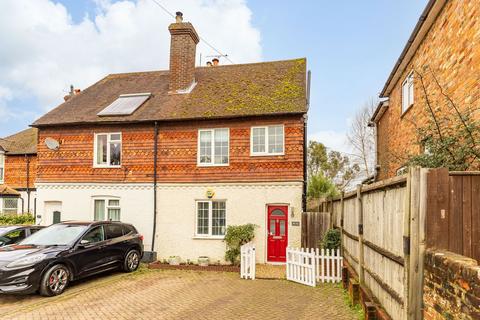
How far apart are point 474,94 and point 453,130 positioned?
0.72 meters

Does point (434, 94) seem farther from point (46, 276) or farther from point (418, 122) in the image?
point (46, 276)

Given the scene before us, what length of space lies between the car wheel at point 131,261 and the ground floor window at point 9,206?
Answer: 17.0 meters

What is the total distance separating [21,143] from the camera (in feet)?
88.4

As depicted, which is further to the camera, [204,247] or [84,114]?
[84,114]

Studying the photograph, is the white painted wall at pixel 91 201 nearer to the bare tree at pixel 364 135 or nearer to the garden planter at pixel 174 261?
the garden planter at pixel 174 261

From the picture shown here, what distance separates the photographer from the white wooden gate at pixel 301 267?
10273 mm

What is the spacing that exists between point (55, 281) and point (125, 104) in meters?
8.85

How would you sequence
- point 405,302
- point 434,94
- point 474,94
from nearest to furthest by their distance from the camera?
point 405,302 → point 474,94 → point 434,94

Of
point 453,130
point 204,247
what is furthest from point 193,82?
point 453,130

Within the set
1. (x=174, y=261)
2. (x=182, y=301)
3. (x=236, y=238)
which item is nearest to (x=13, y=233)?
(x=174, y=261)

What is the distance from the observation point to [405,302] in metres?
4.35

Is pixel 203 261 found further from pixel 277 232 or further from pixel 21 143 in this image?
pixel 21 143

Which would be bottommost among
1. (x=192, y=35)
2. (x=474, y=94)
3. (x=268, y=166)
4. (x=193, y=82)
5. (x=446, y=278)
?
(x=446, y=278)

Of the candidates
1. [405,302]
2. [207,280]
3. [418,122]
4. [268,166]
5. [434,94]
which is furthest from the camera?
[268,166]
